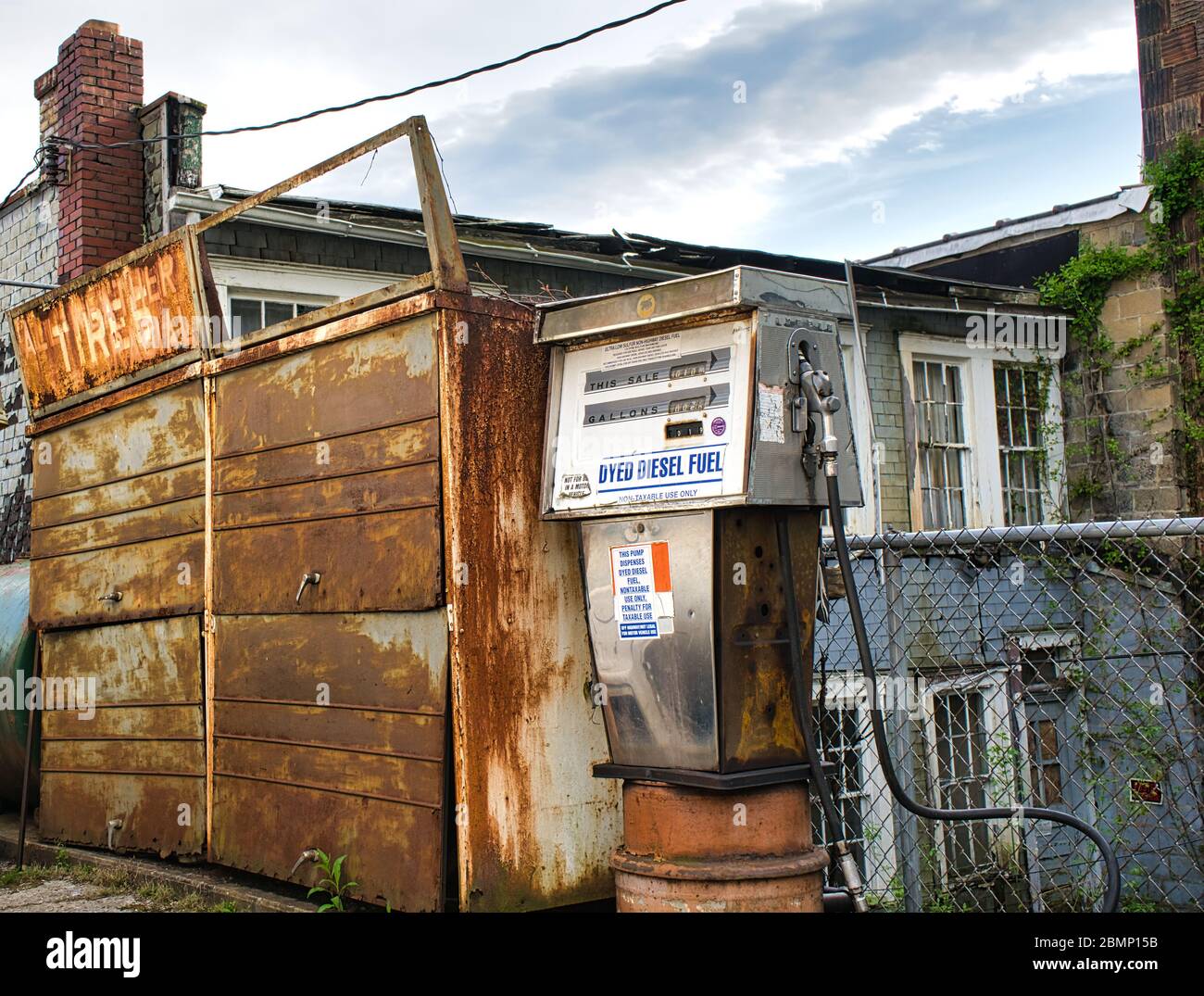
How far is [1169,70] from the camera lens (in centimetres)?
1327

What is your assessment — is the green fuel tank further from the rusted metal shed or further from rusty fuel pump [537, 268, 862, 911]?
rusty fuel pump [537, 268, 862, 911]

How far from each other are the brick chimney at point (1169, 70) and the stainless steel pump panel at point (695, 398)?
11.2 meters

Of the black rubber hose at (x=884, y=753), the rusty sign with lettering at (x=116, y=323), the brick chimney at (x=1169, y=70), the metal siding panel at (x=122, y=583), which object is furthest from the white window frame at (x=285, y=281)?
the brick chimney at (x=1169, y=70)

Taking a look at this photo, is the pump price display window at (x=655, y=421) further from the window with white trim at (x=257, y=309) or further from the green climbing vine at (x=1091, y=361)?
the green climbing vine at (x=1091, y=361)

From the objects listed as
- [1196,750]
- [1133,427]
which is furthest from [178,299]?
[1133,427]

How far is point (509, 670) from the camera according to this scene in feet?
13.5

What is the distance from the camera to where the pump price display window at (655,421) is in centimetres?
367

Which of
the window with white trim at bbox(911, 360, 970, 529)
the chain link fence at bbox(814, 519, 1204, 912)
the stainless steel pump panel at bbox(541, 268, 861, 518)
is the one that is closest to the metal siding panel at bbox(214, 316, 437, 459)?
the stainless steel pump panel at bbox(541, 268, 861, 518)

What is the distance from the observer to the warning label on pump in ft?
12.5

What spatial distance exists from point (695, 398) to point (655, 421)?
0.16 m

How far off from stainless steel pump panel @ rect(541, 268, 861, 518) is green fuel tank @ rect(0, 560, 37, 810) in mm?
4183

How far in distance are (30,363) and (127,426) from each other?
1.38 meters
